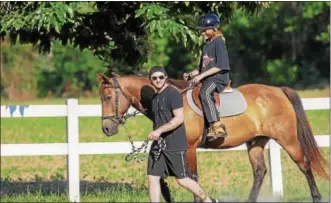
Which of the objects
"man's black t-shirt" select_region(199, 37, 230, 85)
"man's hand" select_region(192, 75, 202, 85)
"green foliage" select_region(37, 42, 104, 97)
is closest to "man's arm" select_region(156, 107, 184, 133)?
"man's hand" select_region(192, 75, 202, 85)

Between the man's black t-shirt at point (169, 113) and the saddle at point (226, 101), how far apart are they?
1802 mm

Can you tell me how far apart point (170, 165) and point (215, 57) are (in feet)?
6.19

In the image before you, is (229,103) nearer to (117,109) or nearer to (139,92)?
(139,92)

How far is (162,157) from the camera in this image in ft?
33.4

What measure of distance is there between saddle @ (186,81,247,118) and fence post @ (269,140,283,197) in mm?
2349

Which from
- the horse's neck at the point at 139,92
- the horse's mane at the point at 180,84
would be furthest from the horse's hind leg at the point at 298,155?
the horse's neck at the point at 139,92

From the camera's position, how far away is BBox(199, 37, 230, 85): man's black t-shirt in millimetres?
11359

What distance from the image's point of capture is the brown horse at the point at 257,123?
11.8 metres

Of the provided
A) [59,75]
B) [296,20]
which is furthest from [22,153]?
[59,75]

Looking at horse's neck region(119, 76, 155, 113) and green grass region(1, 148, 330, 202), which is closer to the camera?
horse's neck region(119, 76, 155, 113)

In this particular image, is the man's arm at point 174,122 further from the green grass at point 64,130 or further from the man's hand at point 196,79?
the green grass at point 64,130

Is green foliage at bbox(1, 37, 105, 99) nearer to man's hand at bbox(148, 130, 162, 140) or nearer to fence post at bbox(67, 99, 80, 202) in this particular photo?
fence post at bbox(67, 99, 80, 202)

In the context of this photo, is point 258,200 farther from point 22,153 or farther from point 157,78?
point 157,78

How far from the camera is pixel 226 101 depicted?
12430mm
